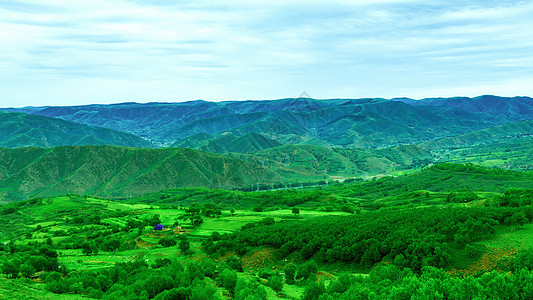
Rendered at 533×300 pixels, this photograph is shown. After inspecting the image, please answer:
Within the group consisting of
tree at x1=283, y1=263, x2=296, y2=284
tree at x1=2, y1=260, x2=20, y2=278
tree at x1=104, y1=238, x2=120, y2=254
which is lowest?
tree at x1=104, y1=238, x2=120, y2=254

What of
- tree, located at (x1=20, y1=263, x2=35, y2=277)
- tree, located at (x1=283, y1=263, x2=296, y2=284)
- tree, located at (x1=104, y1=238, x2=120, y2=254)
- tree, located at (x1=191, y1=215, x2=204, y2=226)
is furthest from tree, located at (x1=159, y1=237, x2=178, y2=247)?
tree, located at (x1=283, y1=263, x2=296, y2=284)

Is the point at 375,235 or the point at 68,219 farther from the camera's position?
the point at 68,219

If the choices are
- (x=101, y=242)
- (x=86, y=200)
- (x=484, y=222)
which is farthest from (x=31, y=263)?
(x=86, y=200)

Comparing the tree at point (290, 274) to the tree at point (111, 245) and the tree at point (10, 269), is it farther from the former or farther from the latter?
the tree at point (111, 245)

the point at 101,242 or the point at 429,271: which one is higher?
the point at 429,271

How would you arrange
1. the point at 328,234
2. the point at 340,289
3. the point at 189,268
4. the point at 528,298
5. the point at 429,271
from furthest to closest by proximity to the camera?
the point at 328,234 → the point at 189,268 → the point at 429,271 → the point at 340,289 → the point at 528,298

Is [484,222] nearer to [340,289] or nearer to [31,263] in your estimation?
[340,289]

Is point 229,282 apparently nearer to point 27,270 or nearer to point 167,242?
point 27,270

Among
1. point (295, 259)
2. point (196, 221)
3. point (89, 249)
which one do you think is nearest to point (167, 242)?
point (89, 249)

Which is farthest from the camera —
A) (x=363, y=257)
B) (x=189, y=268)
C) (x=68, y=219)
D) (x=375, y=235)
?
(x=68, y=219)

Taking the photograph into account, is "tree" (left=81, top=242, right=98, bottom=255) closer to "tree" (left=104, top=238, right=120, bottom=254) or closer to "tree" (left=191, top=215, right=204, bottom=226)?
"tree" (left=104, top=238, right=120, bottom=254)
